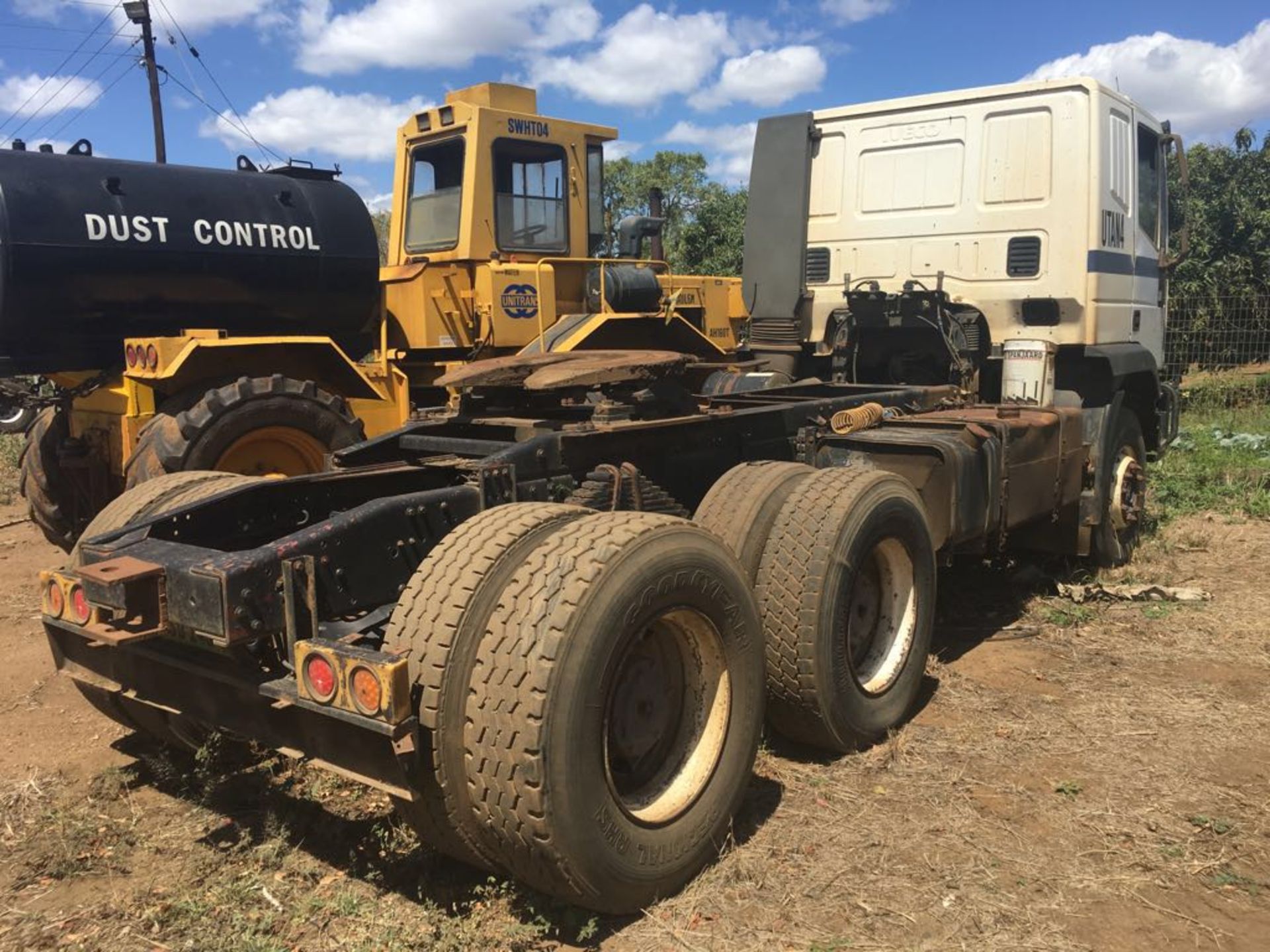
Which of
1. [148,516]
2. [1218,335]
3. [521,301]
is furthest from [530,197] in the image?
[1218,335]

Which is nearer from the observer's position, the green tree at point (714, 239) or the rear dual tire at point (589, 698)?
the rear dual tire at point (589, 698)

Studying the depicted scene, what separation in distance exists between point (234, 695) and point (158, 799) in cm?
108

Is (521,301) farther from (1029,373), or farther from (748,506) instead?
(748,506)

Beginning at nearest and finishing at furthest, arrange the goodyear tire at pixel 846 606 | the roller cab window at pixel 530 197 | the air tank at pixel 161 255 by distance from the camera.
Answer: the goodyear tire at pixel 846 606 < the air tank at pixel 161 255 < the roller cab window at pixel 530 197

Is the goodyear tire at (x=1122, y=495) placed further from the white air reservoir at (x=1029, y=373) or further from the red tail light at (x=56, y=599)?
the red tail light at (x=56, y=599)

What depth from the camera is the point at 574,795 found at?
2693 millimetres

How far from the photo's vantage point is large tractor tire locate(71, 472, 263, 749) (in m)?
3.76

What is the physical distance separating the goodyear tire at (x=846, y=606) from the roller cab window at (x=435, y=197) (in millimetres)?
5529

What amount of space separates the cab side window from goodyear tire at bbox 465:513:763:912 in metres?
5.36

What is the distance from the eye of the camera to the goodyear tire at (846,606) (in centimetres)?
387

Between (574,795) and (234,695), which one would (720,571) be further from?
(234,695)

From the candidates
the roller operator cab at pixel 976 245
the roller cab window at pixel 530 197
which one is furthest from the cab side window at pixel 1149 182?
the roller cab window at pixel 530 197

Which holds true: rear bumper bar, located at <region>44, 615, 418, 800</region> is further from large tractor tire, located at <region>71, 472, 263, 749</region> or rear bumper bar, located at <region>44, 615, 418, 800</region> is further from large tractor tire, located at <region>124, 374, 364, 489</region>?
large tractor tire, located at <region>124, 374, 364, 489</region>

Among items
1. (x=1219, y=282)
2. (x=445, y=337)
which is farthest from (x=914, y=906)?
(x=1219, y=282)
